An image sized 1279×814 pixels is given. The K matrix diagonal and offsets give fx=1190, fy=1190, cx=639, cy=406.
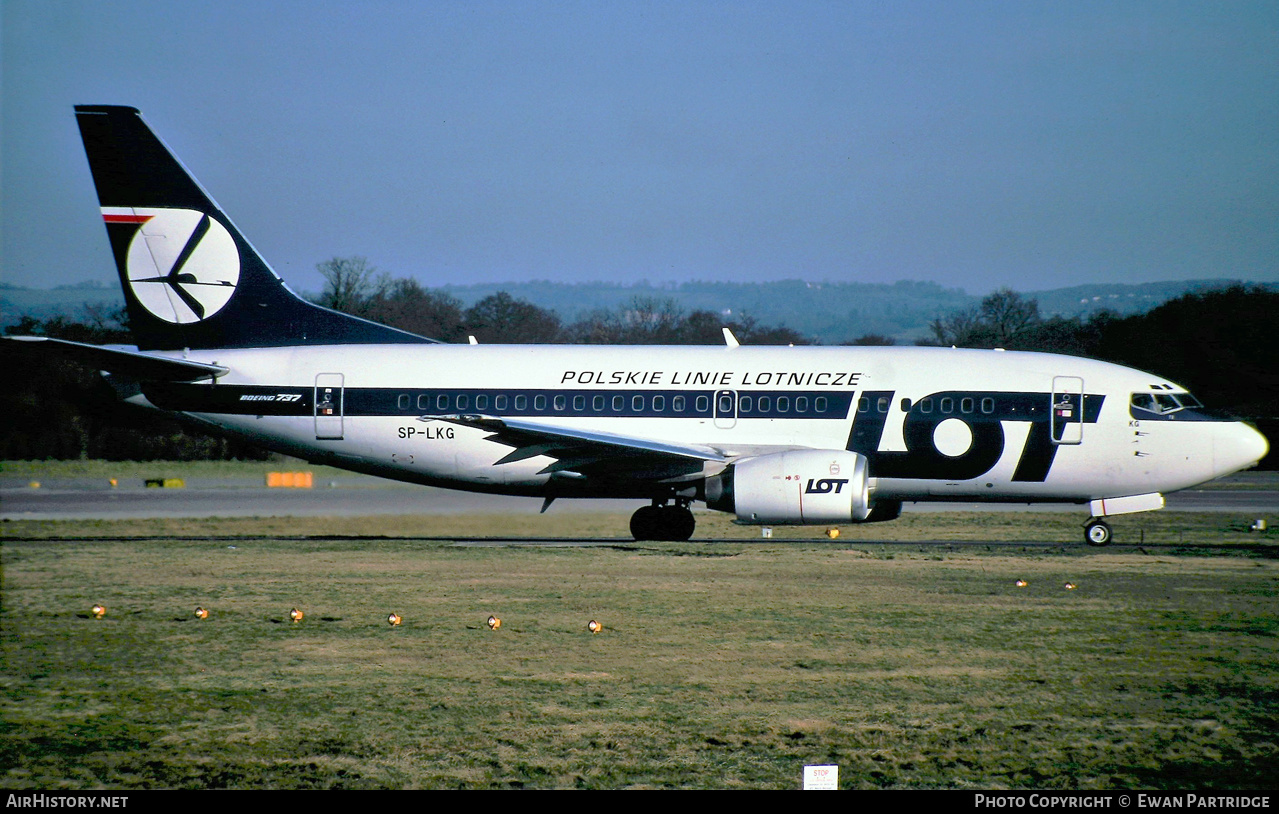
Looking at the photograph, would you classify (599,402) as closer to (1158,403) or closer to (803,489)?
(803,489)

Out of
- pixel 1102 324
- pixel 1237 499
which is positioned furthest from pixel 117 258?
pixel 1102 324

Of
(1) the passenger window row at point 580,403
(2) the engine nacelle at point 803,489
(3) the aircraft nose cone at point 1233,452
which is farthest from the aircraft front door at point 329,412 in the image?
(3) the aircraft nose cone at point 1233,452

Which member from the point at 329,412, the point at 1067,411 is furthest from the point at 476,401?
the point at 1067,411

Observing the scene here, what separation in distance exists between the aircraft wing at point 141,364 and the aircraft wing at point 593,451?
438 cm

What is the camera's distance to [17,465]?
41688mm

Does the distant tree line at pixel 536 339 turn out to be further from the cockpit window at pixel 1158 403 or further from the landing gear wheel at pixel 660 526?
the cockpit window at pixel 1158 403

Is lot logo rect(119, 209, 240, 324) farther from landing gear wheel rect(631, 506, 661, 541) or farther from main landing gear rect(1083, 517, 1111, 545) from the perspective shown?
main landing gear rect(1083, 517, 1111, 545)

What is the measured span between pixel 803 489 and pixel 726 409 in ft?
8.55

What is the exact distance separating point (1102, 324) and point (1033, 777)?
57271 millimetres

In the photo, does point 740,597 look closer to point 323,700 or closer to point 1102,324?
point 323,700

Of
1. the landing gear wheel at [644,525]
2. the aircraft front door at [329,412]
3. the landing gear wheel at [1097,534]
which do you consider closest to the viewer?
the landing gear wheel at [1097,534]

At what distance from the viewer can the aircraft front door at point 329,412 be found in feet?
74.4

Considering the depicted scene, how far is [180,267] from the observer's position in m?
23.4

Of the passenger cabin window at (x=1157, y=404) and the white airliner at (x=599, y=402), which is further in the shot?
the passenger cabin window at (x=1157, y=404)
